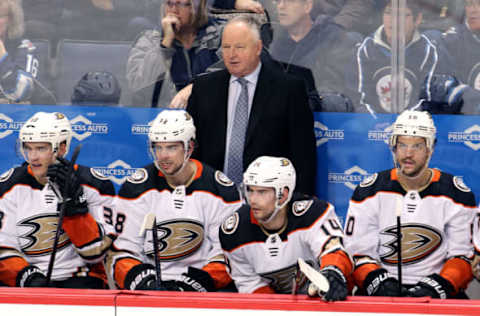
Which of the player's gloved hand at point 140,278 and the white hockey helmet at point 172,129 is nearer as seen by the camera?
the player's gloved hand at point 140,278

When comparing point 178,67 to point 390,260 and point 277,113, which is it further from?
point 390,260

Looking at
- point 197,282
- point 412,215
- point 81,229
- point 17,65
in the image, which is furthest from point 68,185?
point 412,215

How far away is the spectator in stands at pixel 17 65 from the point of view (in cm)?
548

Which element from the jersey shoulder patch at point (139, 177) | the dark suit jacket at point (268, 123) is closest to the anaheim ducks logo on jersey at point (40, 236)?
the jersey shoulder patch at point (139, 177)

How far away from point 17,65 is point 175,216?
1.82m

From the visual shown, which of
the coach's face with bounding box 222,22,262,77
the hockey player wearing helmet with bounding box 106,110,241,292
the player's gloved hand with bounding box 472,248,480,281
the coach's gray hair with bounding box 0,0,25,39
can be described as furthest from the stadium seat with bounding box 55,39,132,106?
the player's gloved hand with bounding box 472,248,480,281

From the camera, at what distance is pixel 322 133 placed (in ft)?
17.5

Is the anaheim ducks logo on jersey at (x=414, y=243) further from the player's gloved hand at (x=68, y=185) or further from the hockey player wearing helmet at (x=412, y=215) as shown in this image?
the player's gloved hand at (x=68, y=185)

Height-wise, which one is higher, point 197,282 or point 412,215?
point 412,215

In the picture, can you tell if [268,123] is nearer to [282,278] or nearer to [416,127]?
[416,127]

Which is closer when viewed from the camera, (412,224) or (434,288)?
(434,288)

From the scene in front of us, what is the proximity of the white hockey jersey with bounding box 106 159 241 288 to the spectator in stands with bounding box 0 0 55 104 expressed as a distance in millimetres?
1332

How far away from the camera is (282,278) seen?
414 centimetres

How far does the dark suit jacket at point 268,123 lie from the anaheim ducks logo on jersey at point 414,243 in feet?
2.19
